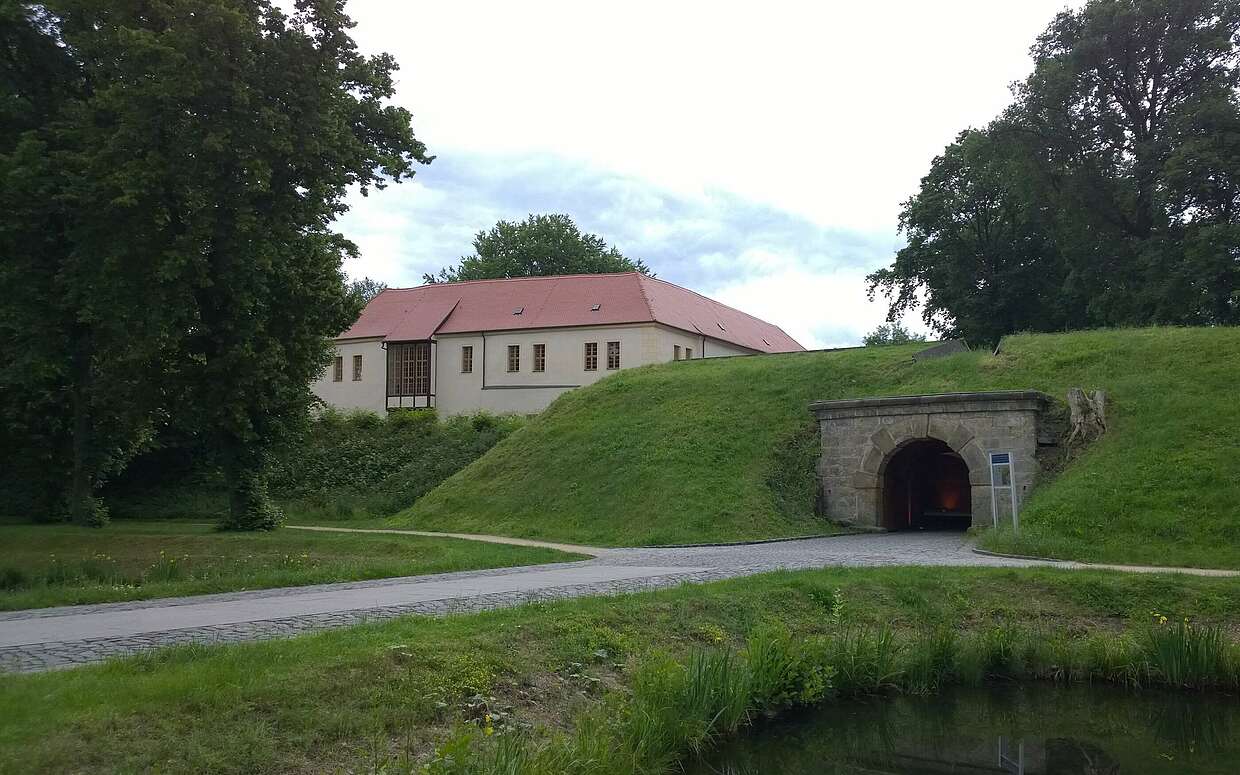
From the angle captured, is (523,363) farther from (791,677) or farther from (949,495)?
(791,677)

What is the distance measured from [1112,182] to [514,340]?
2616 centimetres

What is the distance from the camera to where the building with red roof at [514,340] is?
150 feet

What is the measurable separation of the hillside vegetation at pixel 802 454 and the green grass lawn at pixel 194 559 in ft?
14.1

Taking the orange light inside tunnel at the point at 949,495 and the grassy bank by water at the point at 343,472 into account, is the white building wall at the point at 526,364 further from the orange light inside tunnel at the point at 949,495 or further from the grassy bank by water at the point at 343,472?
the orange light inside tunnel at the point at 949,495

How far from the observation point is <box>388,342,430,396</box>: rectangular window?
48812mm

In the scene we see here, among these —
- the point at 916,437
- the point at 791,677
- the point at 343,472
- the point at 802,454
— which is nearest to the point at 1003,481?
the point at 916,437

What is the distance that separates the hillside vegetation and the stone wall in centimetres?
82

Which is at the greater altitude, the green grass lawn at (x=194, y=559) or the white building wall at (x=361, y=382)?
the white building wall at (x=361, y=382)

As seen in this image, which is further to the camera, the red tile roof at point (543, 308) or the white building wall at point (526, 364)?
the red tile roof at point (543, 308)

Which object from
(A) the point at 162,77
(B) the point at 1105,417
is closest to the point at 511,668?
(A) the point at 162,77

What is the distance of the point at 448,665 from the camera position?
7.96 meters

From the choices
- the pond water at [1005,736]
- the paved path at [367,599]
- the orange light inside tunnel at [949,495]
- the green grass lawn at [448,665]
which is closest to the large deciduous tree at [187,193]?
the paved path at [367,599]

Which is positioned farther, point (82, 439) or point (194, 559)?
point (82, 439)

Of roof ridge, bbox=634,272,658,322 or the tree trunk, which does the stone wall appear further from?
roof ridge, bbox=634,272,658,322
